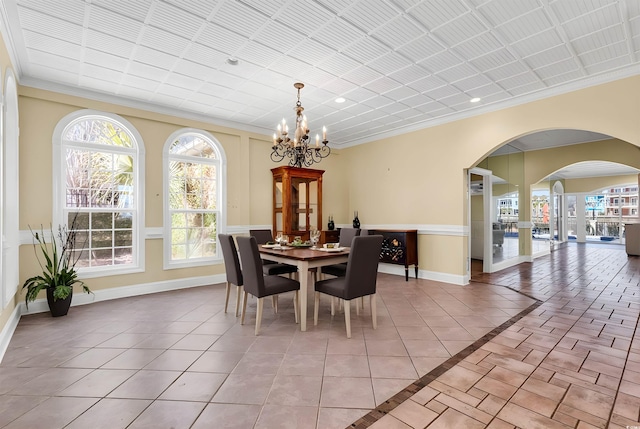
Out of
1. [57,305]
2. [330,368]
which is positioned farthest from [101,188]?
[330,368]

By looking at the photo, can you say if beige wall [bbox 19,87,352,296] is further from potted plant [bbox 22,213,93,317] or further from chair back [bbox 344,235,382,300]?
chair back [bbox 344,235,382,300]

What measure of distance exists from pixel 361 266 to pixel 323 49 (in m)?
2.18

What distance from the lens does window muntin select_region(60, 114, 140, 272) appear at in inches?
157

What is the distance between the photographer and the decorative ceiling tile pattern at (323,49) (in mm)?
2445

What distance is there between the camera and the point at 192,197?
5.04 metres

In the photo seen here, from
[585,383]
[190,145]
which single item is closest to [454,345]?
[585,383]

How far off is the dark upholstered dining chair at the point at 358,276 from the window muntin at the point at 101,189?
A: 3.15 metres

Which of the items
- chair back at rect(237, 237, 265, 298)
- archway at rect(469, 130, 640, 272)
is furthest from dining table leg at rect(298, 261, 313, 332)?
archway at rect(469, 130, 640, 272)

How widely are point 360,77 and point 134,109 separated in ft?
10.7

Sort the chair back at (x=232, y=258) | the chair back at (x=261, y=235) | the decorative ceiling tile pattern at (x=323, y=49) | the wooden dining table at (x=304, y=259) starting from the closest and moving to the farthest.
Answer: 1. the decorative ceiling tile pattern at (x=323, y=49)
2. the wooden dining table at (x=304, y=259)
3. the chair back at (x=232, y=258)
4. the chair back at (x=261, y=235)

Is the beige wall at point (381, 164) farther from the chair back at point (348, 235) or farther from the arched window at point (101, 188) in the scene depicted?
the chair back at point (348, 235)

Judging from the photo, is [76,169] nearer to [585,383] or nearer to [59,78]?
[59,78]

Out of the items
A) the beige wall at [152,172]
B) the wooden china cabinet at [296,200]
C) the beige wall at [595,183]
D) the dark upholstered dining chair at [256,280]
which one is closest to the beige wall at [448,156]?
the beige wall at [152,172]

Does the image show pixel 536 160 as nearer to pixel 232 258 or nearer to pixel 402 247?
pixel 402 247
